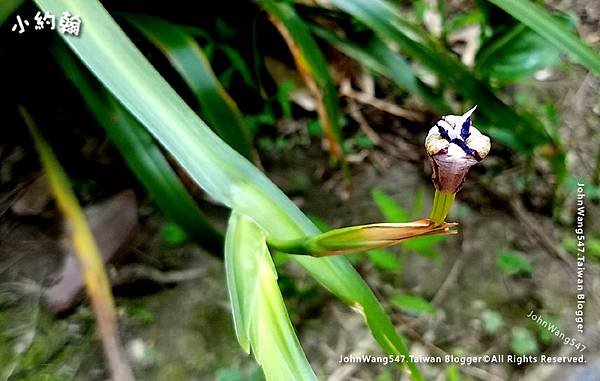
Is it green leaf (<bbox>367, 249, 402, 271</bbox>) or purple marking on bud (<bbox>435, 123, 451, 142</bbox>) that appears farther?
green leaf (<bbox>367, 249, 402, 271</bbox>)

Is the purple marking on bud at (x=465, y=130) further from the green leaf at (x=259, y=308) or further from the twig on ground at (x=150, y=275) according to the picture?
the twig on ground at (x=150, y=275)

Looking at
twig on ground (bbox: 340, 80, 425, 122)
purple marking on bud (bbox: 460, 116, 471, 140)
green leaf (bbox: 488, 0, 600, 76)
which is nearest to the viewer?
purple marking on bud (bbox: 460, 116, 471, 140)

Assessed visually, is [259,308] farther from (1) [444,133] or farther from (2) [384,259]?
(2) [384,259]

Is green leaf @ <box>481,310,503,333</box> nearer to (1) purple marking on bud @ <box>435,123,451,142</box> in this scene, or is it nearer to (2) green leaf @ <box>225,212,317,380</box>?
(2) green leaf @ <box>225,212,317,380</box>

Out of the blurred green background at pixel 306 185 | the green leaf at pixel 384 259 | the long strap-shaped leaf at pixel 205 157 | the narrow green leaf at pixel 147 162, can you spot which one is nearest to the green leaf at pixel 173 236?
the blurred green background at pixel 306 185

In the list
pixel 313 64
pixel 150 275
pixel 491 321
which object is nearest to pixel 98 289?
pixel 150 275

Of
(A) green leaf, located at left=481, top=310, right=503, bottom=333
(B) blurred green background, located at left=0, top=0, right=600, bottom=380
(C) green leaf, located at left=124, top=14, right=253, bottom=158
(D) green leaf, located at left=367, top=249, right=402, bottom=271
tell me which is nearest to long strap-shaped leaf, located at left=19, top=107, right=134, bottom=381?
(B) blurred green background, located at left=0, top=0, right=600, bottom=380

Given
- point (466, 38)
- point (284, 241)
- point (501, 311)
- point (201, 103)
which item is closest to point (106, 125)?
point (201, 103)
